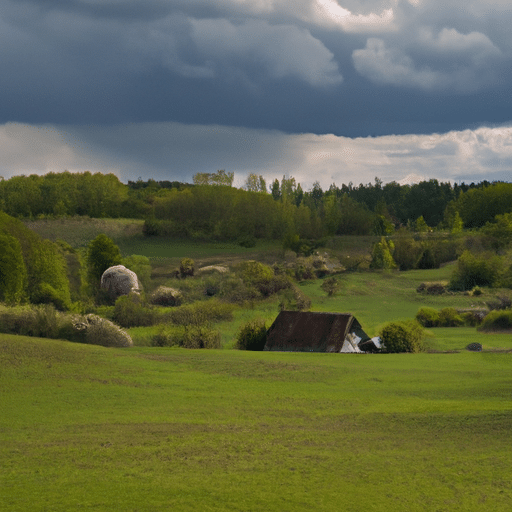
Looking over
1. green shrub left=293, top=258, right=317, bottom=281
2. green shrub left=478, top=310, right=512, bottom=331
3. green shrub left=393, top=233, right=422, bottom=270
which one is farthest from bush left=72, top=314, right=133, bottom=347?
green shrub left=393, top=233, right=422, bottom=270

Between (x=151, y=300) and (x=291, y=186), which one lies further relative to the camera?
(x=291, y=186)

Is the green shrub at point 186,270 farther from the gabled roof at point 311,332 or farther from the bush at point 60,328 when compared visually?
the bush at point 60,328

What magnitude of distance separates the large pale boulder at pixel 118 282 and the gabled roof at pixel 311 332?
49.8ft

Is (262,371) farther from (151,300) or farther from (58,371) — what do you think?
(151,300)

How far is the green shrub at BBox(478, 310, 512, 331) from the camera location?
75.8 feet

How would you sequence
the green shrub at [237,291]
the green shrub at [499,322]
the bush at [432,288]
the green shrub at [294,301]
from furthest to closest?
the bush at [432,288] → the green shrub at [237,291] → the green shrub at [294,301] → the green shrub at [499,322]

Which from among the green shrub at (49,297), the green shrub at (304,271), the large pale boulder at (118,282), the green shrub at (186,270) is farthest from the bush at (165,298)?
the green shrub at (304,271)

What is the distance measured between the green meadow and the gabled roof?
212cm

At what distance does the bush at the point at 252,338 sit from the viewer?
747 inches

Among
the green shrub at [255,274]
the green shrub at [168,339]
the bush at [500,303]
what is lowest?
the bush at [500,303]

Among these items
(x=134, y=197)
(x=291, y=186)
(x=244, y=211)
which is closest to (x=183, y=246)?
(x=244, y=211)

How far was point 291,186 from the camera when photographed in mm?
128375

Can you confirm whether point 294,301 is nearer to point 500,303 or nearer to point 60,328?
point 500,303

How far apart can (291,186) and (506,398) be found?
11899 centimetres
